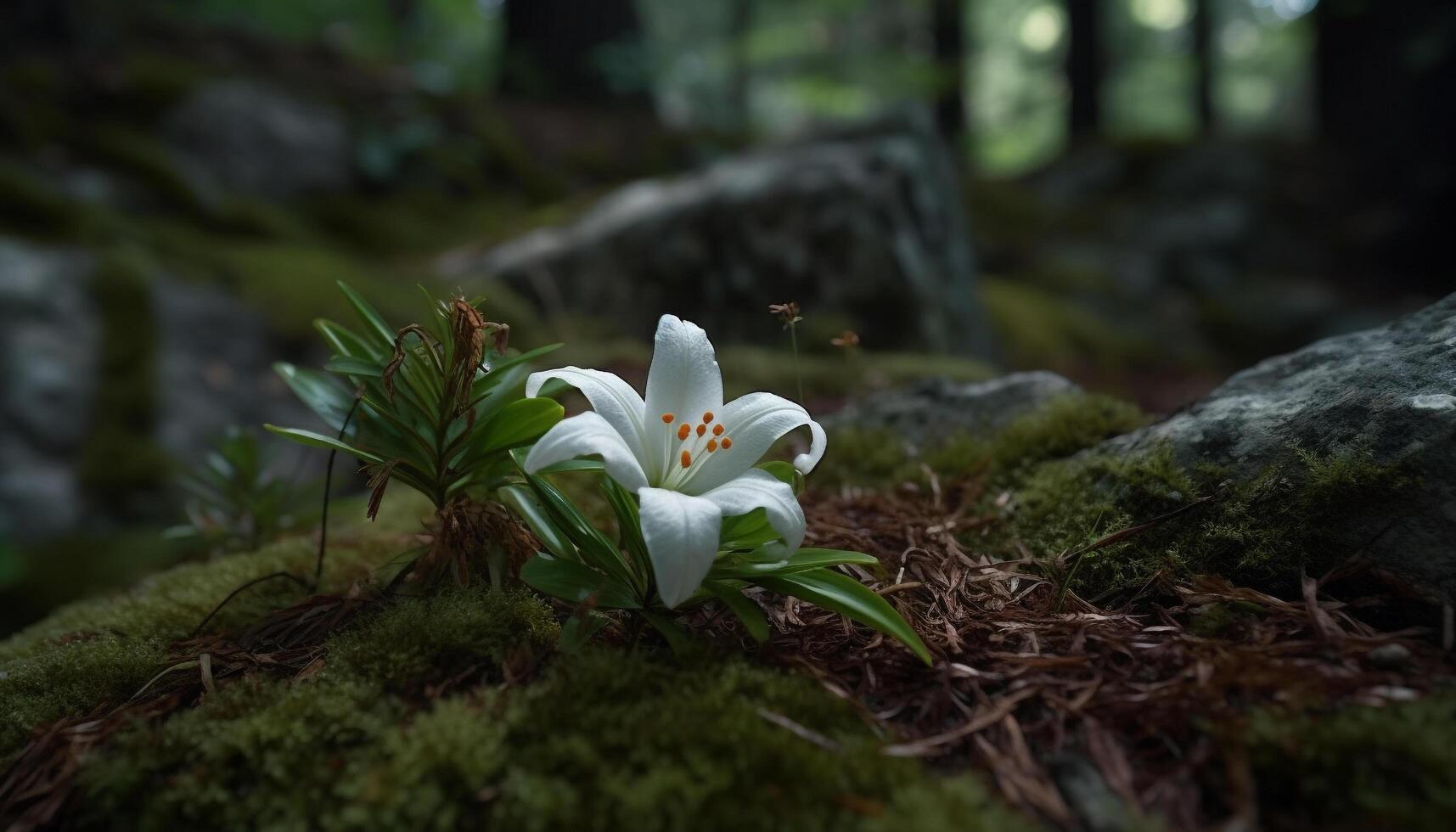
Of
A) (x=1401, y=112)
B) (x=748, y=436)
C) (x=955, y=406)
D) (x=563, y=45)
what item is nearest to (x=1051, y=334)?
(x=955, y=406)

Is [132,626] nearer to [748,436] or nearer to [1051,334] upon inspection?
[748,436]

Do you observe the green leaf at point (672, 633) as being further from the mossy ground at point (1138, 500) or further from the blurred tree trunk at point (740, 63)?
the blurred tree trunk at point (740, 63)

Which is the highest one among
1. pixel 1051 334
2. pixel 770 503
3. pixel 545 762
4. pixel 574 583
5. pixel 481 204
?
pixel 481 204

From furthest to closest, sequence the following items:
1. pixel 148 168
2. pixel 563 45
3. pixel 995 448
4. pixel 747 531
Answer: pixel 563 45 → pixel 148 168 → pixel 995 448 → pixel 747 531

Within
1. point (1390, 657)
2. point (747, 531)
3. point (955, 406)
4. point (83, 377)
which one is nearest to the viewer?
point (1390, 657)

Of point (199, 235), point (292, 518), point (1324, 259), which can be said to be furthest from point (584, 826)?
point (1324, 259)

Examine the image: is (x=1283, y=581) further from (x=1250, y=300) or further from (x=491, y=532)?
(x=1250, y=300)

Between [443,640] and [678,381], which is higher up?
[678,381]
